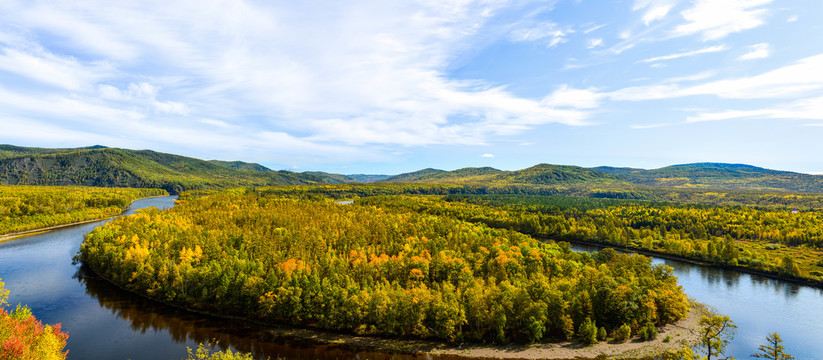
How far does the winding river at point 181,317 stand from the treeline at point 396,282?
416cm

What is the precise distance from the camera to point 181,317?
6488cm

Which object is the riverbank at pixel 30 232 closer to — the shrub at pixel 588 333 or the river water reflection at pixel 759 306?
the shrub at pixel 588 333

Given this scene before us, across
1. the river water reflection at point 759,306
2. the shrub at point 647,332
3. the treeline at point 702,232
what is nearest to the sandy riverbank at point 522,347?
the shrub at point 647,332

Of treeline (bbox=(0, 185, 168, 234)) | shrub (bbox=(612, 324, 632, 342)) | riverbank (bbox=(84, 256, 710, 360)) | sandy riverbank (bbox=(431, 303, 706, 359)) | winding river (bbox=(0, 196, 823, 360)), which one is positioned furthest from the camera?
treeline (bbox=(0, 185, 168, 234))

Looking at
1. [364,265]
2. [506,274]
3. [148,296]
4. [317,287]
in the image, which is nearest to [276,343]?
[317,287]

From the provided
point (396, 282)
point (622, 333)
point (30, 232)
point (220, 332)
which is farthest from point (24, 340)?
point (30, 232)

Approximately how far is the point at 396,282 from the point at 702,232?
147 meters

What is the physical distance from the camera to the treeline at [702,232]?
4247 inches

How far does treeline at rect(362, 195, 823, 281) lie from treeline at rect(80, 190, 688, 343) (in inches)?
2139

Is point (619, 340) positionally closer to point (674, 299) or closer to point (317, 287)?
point (674, 299)

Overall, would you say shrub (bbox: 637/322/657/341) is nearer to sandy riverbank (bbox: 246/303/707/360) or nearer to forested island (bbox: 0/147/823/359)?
forested island (bbox: 0/147/823/359)

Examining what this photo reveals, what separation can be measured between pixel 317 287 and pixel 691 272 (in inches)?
4273

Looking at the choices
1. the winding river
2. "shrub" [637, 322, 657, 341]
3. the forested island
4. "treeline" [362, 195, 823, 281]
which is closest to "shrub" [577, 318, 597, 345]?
the forested island

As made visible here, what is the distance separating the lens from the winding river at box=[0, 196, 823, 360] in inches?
2116
